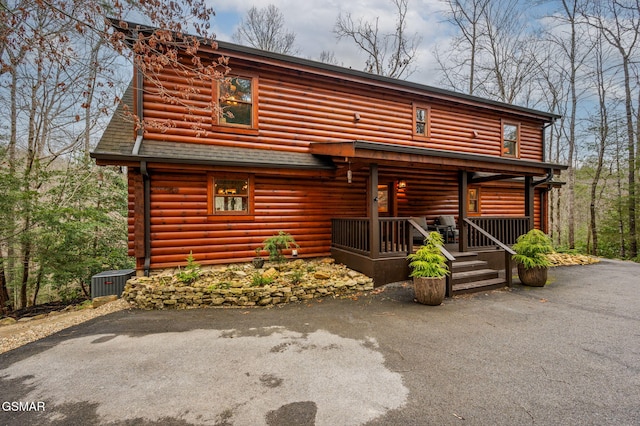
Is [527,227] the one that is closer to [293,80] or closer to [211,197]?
[293,80]

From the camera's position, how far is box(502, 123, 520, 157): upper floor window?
11.0 m

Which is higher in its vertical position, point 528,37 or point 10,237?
point 528,37

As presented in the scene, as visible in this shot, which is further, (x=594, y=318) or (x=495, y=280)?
(x=495, y=280)

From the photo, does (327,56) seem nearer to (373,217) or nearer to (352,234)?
(352,234)

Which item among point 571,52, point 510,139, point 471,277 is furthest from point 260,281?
point 571,52

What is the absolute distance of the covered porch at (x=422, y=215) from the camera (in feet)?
19.8

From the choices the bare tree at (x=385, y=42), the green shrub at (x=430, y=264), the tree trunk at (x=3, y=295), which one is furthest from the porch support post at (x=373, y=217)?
the bare tree at (x=385, y=42)

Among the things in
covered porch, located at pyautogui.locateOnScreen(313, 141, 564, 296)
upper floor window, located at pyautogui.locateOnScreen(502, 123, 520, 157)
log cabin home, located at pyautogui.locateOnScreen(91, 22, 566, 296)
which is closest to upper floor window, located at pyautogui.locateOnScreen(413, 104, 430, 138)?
log cabin home, located at pyautogui.locateOnScreen(91, 22, 566, 296)

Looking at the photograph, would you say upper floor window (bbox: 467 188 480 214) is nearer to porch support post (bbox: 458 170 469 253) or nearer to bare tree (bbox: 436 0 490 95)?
porch support post (bbox: 458 170 469 253)

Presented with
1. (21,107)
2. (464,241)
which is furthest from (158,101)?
(464,241)

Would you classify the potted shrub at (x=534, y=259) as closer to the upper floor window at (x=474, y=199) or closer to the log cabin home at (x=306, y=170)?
the log cabin home at (x=306, y=170)

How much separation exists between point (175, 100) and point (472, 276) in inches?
281

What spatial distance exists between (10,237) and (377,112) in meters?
11.5

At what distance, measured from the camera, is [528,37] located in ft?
49.1
